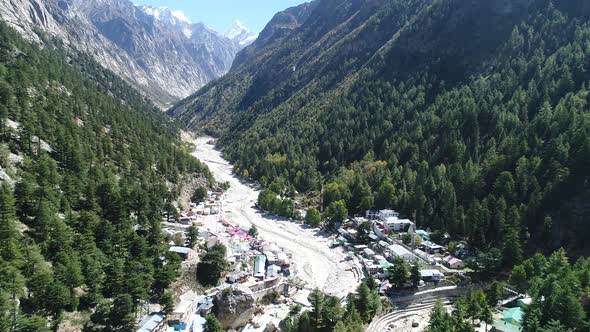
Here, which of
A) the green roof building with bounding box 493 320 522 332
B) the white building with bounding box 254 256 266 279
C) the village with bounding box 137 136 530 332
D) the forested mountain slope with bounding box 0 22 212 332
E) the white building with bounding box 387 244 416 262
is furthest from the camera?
the white building with bounding box 387 244 416 262

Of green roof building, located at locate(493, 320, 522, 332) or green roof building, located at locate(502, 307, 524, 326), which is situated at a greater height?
green roof building, located at locate(502, 307, 524, 326)

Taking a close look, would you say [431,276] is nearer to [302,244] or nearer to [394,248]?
[394,248]

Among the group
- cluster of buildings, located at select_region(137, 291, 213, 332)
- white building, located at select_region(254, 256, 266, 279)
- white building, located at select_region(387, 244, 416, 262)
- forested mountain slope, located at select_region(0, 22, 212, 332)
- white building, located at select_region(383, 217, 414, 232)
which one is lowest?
cluster of buildings, located at select_region(137, 291, 213, 332)

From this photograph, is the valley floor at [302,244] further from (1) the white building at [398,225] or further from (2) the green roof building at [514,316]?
(2) the green roof building at [514,316]

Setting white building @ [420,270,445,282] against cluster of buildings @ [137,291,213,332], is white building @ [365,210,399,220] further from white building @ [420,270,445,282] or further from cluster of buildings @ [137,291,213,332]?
cluster of buildings @ [137,291,213,332]

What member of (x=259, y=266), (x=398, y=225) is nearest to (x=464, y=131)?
(x=398, y=225)

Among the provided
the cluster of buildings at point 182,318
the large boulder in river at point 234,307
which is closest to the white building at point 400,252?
the large boulder in river at point 234,307

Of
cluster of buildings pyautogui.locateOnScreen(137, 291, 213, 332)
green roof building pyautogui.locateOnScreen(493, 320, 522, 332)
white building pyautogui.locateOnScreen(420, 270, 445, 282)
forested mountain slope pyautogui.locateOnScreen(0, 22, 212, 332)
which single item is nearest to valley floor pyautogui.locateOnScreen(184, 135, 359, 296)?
white building pyautogui.locateOnScreen(420, 270, 445, 282)
